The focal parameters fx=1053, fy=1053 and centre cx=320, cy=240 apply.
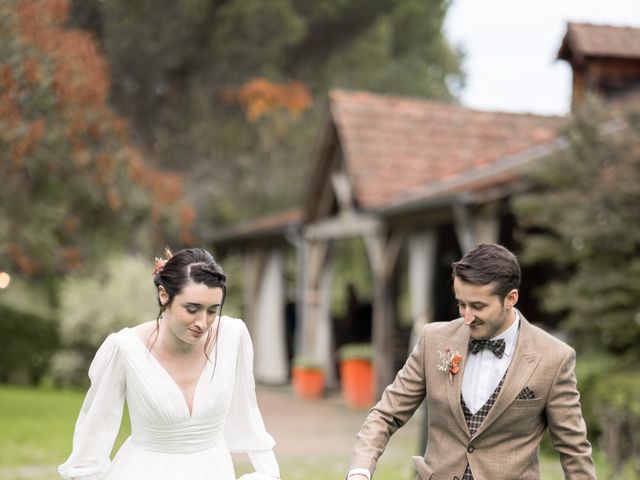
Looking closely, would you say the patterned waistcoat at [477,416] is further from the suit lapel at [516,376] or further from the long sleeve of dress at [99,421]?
the long sleeve of dress at [99,421]

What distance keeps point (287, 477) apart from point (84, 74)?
563 centimetres

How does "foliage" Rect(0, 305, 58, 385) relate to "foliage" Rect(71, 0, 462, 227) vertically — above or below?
below

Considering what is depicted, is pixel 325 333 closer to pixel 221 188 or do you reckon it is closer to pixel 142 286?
pixel 142 286

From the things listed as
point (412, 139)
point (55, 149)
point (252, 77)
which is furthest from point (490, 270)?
point (252, 77)

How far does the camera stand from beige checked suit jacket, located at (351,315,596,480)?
3.66m

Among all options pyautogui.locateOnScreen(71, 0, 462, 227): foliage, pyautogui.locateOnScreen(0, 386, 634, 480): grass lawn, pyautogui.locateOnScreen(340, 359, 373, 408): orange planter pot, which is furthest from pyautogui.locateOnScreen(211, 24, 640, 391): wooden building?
pyautogui.locateOnScreen(71, 0, 462, 227): foliage

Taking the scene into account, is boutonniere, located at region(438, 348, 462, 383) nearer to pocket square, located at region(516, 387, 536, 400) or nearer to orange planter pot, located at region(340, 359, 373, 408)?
pocket square, located at region(516, 387, 536, 400)

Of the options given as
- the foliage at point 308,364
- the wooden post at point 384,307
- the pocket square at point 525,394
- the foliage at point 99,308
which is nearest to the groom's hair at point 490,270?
the pocket square at point 525,394

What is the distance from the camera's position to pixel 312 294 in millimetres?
18844

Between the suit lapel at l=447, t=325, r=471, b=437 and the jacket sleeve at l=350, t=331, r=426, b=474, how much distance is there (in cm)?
15

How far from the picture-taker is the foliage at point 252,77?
2294cm

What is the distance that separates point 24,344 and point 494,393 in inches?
661

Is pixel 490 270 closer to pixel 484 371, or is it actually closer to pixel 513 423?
pixel 484 371

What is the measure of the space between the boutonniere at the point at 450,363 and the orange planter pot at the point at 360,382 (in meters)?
12.6
